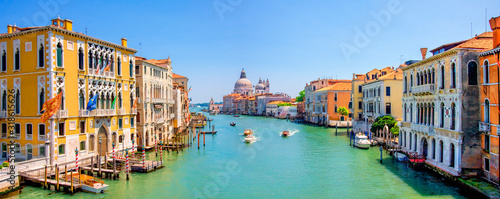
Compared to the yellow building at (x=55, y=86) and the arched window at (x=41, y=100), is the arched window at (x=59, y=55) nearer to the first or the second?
the yellow building at (x=55, y=86)

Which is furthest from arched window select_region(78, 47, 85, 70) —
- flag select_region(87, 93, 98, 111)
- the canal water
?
the canal water

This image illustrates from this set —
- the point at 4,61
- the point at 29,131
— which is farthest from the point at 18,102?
the point at 4,61

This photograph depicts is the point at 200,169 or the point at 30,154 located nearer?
the point at 30,154

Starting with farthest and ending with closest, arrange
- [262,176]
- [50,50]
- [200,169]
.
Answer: [200,169] → [262,176] → [50,50]

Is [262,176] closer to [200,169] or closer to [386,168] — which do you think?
[200,169]

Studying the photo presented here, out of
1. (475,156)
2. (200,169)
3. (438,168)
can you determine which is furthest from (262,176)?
(475,156)

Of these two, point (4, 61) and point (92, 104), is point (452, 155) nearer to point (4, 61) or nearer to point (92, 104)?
point (92, 104)

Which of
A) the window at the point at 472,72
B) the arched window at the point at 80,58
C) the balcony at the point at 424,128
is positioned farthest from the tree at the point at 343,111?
the arched window at the point at 80,58

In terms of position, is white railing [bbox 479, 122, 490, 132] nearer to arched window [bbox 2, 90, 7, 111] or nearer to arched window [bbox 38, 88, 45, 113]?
arched window [bbox 38, 88, 45, 113]
